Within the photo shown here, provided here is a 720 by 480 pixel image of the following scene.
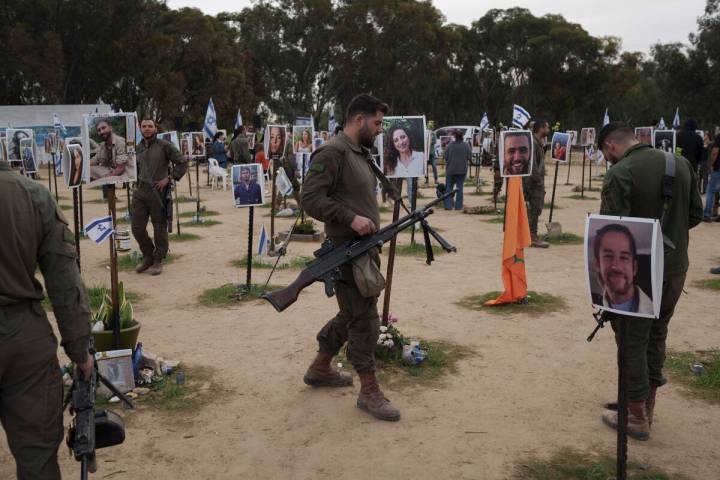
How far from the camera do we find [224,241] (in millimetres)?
12516

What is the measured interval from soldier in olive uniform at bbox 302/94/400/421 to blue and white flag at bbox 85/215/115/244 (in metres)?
1.92

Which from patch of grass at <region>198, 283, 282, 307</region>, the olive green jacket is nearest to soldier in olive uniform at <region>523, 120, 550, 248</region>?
patch of grass at <region>198, 283, 282, 307</region>

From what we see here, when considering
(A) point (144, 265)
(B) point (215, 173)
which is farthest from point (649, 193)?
(B) point (215, 173)

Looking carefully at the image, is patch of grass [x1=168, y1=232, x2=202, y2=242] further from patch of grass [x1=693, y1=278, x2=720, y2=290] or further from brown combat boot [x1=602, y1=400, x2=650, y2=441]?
brown combat boot [x1=602, y1=400, x2=650, y2=441]

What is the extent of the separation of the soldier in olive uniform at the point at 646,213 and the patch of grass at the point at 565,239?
7.66 m

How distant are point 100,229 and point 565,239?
9.03m

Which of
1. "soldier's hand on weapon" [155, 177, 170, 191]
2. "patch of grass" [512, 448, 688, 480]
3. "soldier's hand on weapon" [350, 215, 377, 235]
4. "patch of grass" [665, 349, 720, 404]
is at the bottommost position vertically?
"patch of grass" [512, 448, 688, 480]

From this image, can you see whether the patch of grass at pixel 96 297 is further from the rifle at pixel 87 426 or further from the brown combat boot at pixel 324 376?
the rifle at pixel 87 426

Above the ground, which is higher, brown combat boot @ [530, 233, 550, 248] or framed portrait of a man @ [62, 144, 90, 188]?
framed portrait of a man @ [62, 144, 90, 188]

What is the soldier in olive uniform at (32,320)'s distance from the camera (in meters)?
2.76

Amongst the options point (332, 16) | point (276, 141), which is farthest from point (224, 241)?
point (332, 16)

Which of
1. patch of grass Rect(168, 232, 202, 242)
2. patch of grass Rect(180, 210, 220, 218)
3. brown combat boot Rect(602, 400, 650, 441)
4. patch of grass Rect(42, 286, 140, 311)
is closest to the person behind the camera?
brown combat boot Rect(602, 400, 650, 441)

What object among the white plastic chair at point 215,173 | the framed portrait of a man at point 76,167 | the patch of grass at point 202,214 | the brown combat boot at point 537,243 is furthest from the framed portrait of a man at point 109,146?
the white plastic chair at point 215,173

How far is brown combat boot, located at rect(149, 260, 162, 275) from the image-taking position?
9.59 metres
